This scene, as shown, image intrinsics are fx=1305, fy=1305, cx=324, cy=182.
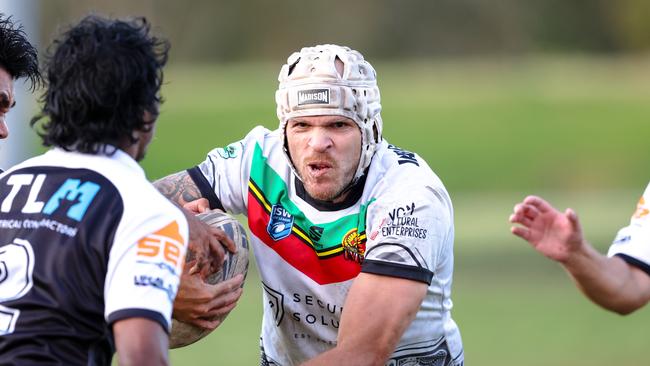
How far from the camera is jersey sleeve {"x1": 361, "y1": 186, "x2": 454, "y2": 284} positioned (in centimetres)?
591

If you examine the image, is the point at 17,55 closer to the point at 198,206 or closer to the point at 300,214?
the point at 198,206

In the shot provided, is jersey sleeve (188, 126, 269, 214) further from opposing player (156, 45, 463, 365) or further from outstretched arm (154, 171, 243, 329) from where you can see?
outstretched arm (154, 171, 243, 329)

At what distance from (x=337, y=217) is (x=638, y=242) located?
4.84 ft

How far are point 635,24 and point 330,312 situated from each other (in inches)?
1648

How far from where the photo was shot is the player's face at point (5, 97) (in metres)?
6.02

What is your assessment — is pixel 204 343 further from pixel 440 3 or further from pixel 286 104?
pixel 440 3

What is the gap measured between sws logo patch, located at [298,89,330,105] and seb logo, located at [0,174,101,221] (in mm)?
1867

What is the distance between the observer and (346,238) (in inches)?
252

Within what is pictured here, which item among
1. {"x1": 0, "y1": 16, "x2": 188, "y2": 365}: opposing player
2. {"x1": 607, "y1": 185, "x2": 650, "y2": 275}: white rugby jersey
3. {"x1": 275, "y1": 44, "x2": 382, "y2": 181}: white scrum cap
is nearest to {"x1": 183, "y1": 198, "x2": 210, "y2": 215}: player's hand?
{"x1": 275, "y1": 44, "x2": 382, "y2": 181}: white scrum cap

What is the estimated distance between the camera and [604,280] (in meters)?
5.54

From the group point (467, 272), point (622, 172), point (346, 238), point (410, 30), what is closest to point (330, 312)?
point (346, 238)

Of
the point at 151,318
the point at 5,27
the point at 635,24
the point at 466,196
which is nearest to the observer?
the point at 151,318

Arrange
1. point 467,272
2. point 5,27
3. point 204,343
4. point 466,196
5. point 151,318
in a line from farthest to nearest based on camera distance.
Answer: point 466,196 → point 467,272 → point 204,343 → point 5,27 → point 151,318

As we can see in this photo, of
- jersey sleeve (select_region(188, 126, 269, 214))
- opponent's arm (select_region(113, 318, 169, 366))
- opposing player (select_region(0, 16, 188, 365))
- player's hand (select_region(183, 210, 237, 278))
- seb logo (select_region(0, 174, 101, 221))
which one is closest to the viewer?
opponent's arm (select_region(113, 318, 169, 366))
